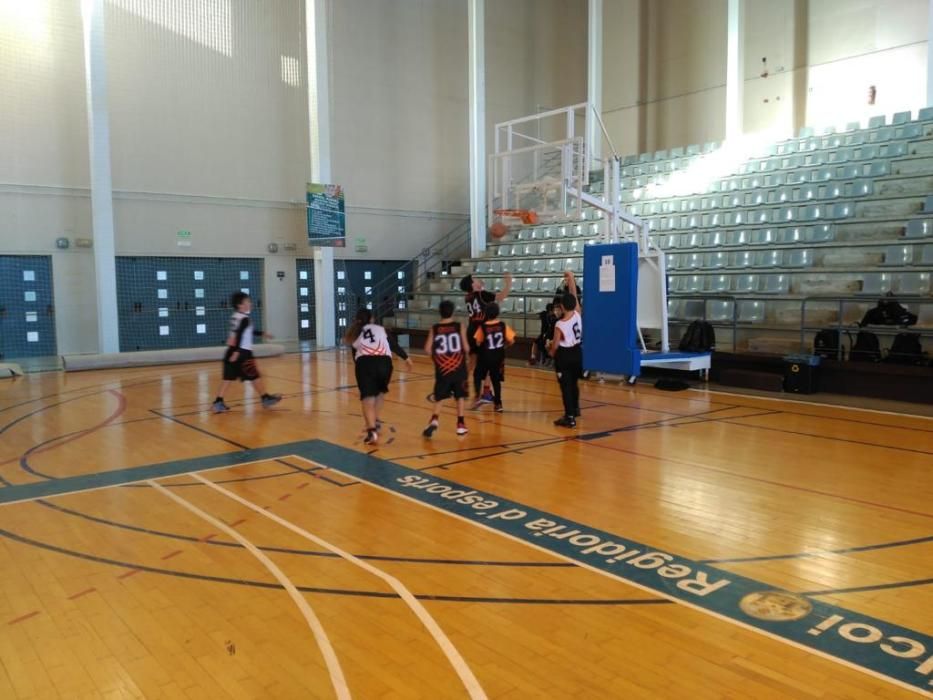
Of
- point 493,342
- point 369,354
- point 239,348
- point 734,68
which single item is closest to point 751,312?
point 493,342

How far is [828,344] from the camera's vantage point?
10984 mm

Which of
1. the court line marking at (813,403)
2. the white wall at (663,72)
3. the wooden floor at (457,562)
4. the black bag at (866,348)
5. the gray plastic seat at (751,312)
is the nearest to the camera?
the wooden floor at (457,562)

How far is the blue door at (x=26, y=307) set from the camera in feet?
50.4

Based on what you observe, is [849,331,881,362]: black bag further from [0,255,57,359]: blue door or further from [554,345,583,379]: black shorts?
[0,255,57,359]: blue door

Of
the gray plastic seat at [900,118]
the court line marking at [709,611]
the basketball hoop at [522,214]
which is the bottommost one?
the court line marking at [709,611]

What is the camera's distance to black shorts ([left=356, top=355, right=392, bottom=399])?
25.1 feet

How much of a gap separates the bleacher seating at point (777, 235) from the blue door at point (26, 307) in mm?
7800

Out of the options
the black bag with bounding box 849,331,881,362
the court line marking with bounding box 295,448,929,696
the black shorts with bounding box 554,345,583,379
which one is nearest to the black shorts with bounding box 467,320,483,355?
the black shorts with bounding box 554,345,583,379

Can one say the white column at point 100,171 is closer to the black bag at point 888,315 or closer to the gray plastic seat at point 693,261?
the gray plastic seat at point 693,261

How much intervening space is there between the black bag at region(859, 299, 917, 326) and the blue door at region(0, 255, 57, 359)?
49.6 ft

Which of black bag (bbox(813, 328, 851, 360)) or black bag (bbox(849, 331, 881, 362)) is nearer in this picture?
black bag (bbox(849, 331, 881, 362))

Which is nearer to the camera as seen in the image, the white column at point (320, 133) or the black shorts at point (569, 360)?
the black shorts at point (569, 360)

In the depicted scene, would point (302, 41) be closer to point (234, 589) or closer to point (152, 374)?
point (152, 374)

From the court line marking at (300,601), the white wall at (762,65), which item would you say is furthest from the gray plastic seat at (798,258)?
the court line marking at (300,601)
